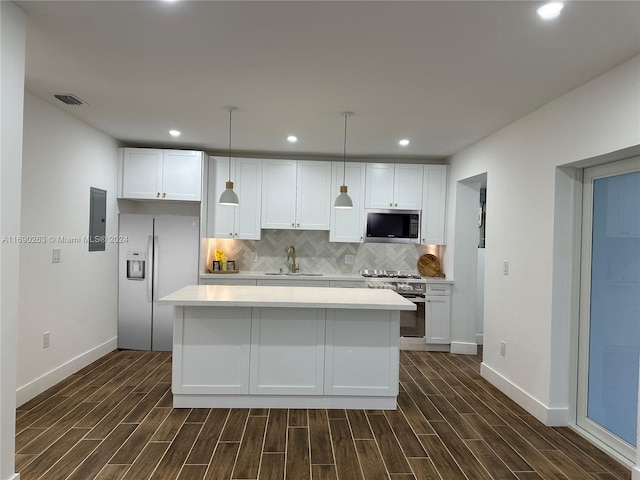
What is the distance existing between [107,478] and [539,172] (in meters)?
3.74

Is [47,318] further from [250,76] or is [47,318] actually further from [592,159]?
[592,159]

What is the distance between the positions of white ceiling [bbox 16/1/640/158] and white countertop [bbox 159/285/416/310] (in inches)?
63.1

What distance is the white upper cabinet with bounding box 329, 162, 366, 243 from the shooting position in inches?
221

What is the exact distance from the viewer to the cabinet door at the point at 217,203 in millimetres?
5469

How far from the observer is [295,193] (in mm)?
5598

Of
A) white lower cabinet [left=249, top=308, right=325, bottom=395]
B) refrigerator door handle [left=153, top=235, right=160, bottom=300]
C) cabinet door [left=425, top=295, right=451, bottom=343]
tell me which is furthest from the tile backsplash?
white lower cabinet [left=249, top=308, right=325, bottom=395]

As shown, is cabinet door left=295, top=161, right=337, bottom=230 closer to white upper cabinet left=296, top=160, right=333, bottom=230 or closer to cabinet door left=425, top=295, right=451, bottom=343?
white upper cabinet left=296, top=160, right=333, bottom=230

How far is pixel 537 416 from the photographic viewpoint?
3.34m

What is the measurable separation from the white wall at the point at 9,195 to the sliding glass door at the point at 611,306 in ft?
12.0

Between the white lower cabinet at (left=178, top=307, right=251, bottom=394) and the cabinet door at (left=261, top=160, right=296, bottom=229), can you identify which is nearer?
the white lower cabinet at (left=178, top=307, right=251, bottom=394)

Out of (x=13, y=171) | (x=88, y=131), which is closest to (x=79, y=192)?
(x=88, y=131)

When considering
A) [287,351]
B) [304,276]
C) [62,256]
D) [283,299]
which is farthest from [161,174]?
[287,351]

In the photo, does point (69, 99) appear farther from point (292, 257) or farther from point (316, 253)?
point (316, 253)

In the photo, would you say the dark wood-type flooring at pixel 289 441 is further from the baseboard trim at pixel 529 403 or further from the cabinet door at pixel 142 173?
the cabinet door at pixel 142 173
